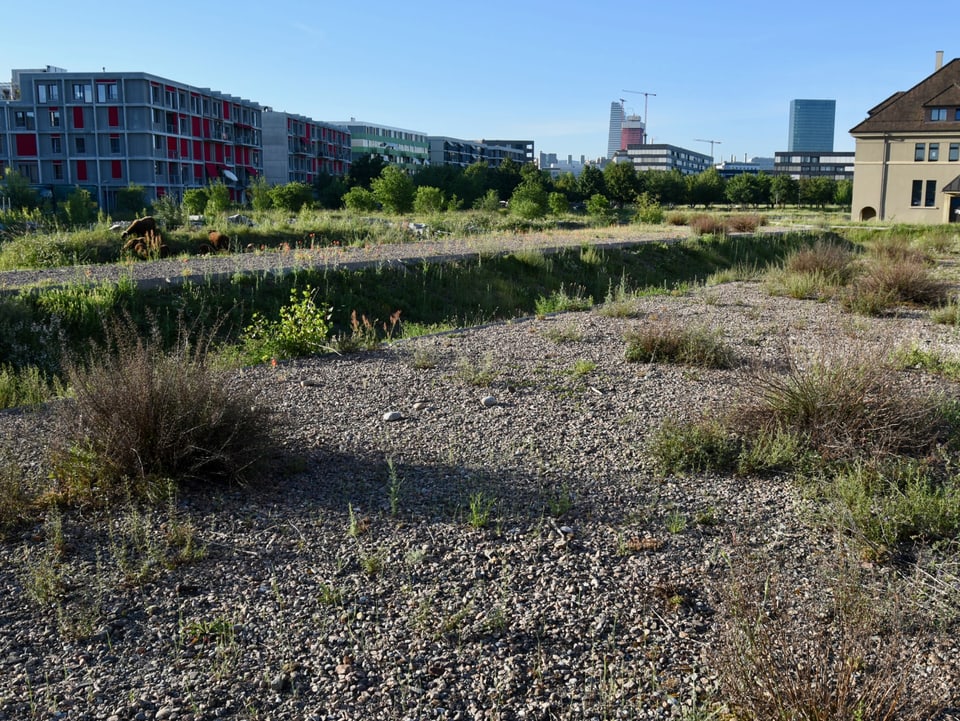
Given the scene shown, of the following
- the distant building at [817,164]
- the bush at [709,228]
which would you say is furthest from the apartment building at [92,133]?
the distant building at [817,164]

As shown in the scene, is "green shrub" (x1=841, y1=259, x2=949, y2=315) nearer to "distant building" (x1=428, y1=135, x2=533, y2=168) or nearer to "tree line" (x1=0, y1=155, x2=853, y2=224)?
"tree line" (x1=0, y1=155, x2=853, y2=224)

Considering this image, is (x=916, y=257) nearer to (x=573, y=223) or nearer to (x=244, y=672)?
(x=244, y=672)

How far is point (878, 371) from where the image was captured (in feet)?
19.7

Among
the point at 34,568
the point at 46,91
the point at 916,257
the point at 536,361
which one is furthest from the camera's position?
the point at 46,91

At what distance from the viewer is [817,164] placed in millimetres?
168500

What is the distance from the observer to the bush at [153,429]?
498 centimetres

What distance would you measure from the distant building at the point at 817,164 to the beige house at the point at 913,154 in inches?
4553

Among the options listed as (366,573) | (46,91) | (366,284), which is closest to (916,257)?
(366,284)

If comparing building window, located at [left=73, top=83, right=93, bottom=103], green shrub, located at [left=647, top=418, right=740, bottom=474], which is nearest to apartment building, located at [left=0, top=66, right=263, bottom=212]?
building window, located at [left=73, top=83, right=93, bottom=103]

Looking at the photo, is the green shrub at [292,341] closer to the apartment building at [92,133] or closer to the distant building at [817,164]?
the apartment building at [92,133]

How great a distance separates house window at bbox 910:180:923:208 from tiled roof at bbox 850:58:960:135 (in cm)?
350

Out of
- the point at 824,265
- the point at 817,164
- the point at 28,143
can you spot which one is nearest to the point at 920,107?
the point at 824,265

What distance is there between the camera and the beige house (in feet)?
175

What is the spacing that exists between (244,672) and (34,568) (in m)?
1.37
